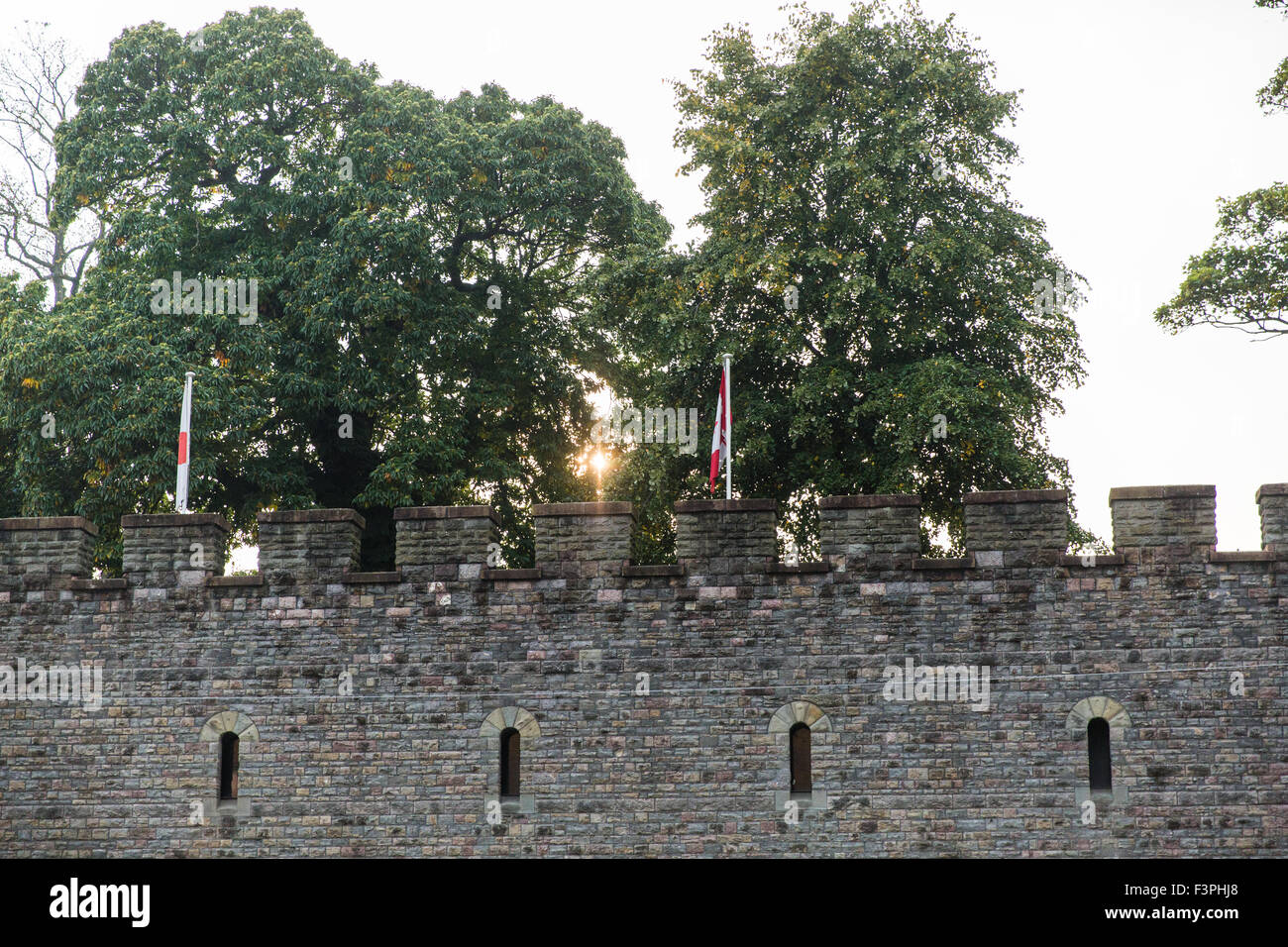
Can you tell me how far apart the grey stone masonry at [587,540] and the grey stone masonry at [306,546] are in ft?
6.47

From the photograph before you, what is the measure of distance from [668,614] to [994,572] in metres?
3.17

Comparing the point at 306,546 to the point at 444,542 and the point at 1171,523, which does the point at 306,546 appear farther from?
the point at 1171,523

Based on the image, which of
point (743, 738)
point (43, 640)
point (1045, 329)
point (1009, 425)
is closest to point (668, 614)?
point (743, 738)

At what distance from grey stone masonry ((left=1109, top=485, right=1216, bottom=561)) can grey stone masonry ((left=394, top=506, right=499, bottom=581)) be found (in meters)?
6.20

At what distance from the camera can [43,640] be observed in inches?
520

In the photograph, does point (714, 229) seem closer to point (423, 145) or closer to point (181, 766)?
point (423, 145)

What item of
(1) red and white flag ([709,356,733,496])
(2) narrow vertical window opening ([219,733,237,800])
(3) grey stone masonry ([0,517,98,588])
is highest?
(1) red and white flag ([709,356,733,496])

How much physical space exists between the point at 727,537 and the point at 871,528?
55.2 inches

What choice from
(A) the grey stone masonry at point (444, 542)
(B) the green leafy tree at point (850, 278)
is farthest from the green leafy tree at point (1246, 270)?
(A) the grey stone masonry at point (444, 542)

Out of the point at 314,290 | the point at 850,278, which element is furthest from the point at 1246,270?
the point at 314,290

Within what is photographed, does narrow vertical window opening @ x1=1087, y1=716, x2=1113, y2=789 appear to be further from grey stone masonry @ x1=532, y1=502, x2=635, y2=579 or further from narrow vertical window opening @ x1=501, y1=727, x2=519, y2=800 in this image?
narrow vertical window opening @ x1=501, y1=727, x2=519, y2=800

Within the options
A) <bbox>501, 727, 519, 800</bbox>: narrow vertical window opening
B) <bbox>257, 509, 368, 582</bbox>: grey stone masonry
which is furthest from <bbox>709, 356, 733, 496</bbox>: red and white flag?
<bbox>257, 509, 368, 582</bbox>: grey stone masonry

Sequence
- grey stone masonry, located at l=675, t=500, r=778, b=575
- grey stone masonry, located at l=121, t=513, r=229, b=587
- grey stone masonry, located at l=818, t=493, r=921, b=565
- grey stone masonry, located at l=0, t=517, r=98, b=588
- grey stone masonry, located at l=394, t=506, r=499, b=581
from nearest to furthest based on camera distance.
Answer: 1. grey stone masonry, located at l=818, t=493, r=921, b=565
2. grey stone masonry, located at l=675, t=500, r=778, b=575
3. grey stone masonry, located at l=394, t=506, r=499, b=581
4. grey stone masonry, located at l=121, t=513, r=229, b=587
5. grey stone masonry, located at l=0, t=517, r=98, b=588

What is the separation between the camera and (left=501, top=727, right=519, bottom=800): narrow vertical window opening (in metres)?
12.5
